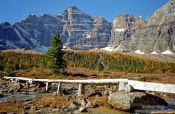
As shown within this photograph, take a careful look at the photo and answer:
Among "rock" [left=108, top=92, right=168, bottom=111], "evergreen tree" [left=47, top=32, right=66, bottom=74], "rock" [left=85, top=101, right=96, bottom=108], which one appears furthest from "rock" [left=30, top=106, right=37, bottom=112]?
"evergreen tree" [left=47, top=32, right=66, bottom=74]

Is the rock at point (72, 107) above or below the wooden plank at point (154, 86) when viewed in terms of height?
below

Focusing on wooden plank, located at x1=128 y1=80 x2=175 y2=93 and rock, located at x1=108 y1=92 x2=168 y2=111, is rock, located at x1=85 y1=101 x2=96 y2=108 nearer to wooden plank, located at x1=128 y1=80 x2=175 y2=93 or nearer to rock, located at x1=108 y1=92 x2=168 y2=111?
rock, located at x1=108 y1=92 x2=168 y2=111

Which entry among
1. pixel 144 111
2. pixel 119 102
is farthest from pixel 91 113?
pixel 144 111

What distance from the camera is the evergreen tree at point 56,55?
317 feet

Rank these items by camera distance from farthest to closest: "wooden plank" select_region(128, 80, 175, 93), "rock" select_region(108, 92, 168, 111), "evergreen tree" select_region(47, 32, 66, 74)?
1. "evergreen tree" select_region(47, 32, 66, 74)
2. "rock" select_region(108, 92, 168, 111)
3. "wooden plank" select_region(128, 80, 175, 93)

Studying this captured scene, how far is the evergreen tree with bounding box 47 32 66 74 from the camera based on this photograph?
96.8 m

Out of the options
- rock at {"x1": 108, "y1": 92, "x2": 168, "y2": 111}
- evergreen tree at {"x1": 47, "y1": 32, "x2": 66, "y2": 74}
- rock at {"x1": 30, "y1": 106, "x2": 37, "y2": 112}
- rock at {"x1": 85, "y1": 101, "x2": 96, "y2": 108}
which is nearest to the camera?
rock at {"x1": 108, "y1": 92, "x2": 168, "y2": 111}

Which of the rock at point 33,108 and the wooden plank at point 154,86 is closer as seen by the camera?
the wooden plank at point 154,86

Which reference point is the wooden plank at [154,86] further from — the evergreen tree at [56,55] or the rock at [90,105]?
the evergreen tree at [56,55]

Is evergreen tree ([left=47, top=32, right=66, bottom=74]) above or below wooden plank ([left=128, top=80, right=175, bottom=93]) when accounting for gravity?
above

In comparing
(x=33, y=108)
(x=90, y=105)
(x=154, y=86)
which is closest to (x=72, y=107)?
(x=90, y=105)

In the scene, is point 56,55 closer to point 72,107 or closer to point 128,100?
point 72,107

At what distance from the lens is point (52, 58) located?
319 ft

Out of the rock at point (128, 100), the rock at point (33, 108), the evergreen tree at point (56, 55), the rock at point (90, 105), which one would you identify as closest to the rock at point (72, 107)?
the rock at point (90, 105)
